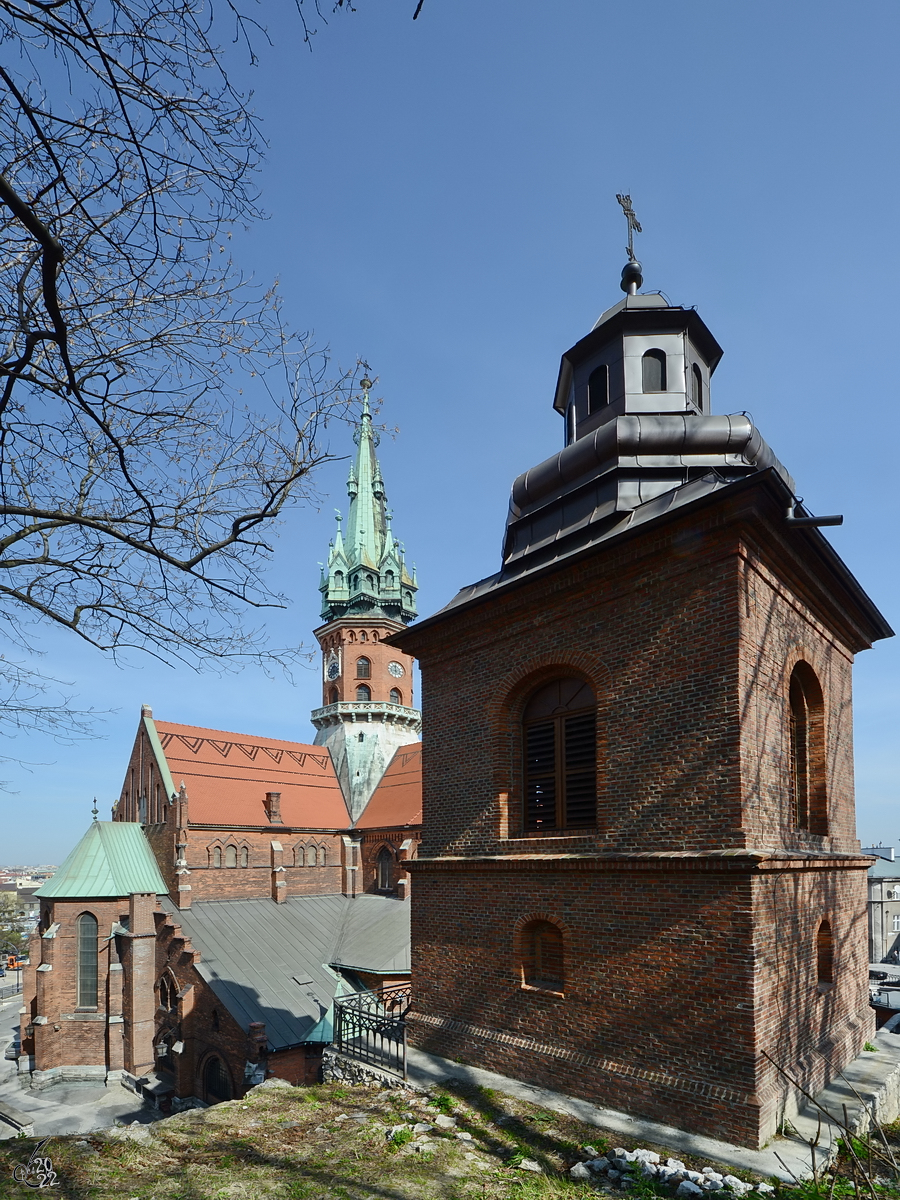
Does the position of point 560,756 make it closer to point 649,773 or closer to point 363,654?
point 649,773

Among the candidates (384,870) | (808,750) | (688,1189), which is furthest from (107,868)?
(688,1189)

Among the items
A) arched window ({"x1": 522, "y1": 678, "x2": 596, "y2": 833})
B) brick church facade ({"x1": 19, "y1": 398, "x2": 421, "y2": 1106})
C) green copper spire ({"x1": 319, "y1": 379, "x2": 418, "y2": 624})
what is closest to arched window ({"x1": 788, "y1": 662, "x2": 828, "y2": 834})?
arched window ({"x1": 522, "y1": 678, "x2": 596, "y2": 833})

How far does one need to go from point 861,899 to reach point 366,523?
103 ft

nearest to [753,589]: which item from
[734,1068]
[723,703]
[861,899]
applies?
[723,703]

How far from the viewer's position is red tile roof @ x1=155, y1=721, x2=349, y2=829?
28688mm

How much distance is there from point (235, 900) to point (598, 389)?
75.5 feet

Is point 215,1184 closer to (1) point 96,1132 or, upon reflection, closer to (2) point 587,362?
(1) point 96,1132

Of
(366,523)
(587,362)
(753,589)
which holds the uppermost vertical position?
(366,523)

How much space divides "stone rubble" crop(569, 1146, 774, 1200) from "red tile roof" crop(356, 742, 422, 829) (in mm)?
22205

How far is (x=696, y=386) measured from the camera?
11.6 metres

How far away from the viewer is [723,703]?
798cm

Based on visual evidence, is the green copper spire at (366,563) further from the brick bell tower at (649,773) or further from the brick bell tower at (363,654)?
the brick bell tower at (649,773)

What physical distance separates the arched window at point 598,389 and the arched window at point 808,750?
15.6 feet

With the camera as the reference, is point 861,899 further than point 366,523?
No
